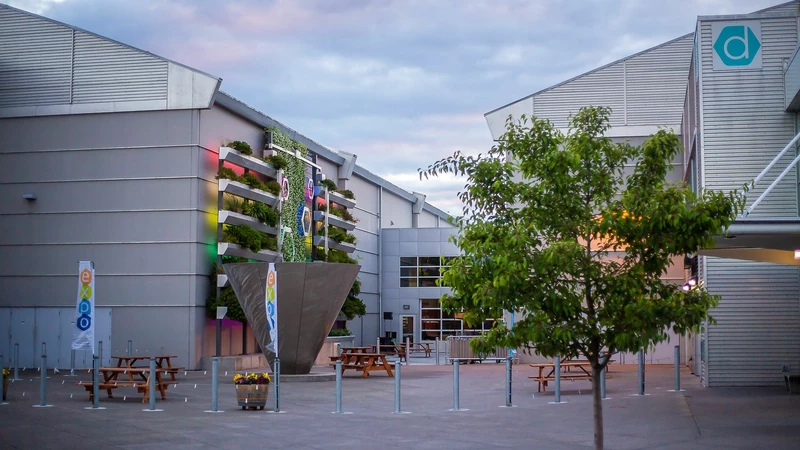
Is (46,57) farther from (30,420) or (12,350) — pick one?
(30,420)

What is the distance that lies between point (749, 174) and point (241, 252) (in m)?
21.1

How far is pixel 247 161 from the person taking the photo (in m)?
38.8

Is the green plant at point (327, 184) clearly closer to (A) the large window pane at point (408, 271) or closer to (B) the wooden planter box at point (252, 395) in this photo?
(A) the large window pane at point (408, 271)

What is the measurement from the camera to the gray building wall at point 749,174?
922 inches

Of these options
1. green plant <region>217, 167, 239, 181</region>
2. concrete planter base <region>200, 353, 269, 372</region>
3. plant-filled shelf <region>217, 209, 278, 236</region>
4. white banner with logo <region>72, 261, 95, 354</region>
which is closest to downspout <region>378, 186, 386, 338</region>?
plant-filled shelf <region>217, 209, 278, 236</region>

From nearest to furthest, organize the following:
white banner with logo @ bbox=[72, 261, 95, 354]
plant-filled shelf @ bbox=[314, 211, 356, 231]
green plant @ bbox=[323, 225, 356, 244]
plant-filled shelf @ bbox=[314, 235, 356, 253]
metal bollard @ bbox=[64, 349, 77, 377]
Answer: white banner with logo @ bbox=[72, 261, 95, 354]
metal bollard @ bbox=[64, 349, 77, 377]
plant-filled shelf @ bbox=[314, 235, 356, 253]
plant-filled shelf @ bbox=[314, 211, 356, 231]
green plant @ bbox=[323, 225, 356, 244]

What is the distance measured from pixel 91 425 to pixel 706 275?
15504 millimetres

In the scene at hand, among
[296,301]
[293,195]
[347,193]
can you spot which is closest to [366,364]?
[296,301]

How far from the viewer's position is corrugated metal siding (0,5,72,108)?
37000 mm

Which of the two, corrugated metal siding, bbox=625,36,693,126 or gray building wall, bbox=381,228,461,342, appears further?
gray building wall, bbox=381,228,461,342

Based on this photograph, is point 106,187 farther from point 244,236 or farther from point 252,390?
point 252,390

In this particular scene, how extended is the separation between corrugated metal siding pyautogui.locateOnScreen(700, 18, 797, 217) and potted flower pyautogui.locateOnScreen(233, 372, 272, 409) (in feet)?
40.7

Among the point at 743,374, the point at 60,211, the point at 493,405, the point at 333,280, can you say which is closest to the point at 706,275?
the point at 743,374

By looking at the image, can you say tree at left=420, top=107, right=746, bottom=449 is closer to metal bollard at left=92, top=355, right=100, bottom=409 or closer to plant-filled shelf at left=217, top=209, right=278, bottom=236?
metal bollard at left=92, top=355, right=100, bottom=409
